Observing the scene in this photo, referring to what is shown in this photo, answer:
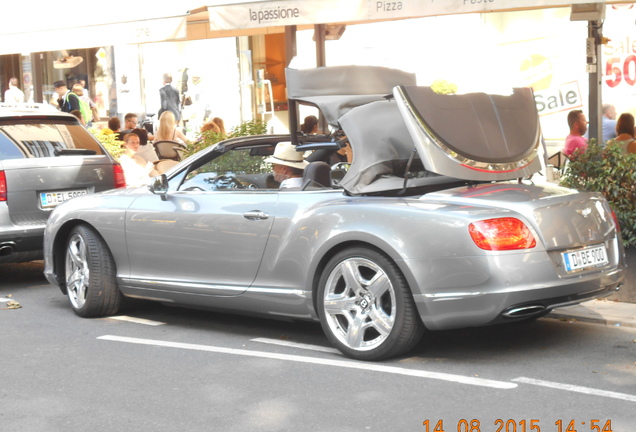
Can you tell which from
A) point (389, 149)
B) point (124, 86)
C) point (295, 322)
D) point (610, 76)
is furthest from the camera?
point (124, 86)

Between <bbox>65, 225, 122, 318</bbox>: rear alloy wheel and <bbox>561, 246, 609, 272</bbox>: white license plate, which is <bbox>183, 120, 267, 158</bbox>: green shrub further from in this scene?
<bbox>561, 246, 609, 272</bbox>: white license plate

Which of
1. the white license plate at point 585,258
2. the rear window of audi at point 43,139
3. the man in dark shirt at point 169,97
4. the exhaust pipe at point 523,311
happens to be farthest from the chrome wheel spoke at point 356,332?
the man in dark shirt at point 169,97

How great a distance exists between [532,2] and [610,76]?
663 centimetres

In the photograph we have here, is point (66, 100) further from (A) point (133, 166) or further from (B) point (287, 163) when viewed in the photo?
(B) point (287, 163)

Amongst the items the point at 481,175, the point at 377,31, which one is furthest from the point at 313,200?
the point at 377,31

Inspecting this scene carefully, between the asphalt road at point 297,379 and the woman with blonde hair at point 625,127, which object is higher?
the woman with blonde hair at point 625,127

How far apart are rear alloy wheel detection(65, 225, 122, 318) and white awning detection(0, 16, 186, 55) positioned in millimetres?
3781

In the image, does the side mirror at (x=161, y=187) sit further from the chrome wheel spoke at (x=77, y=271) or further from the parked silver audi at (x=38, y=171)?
the parked silver audi at (x=38, y=171)

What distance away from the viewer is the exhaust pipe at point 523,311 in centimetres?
615

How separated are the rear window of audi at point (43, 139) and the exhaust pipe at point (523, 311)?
571cm

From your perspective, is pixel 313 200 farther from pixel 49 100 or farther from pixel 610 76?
pixel 49 100

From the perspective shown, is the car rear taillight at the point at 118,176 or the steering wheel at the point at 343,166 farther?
the car rear taillight at the point at 118,176

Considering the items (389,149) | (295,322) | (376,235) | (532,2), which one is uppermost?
(532,2)

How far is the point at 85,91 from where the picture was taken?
22312 mm
